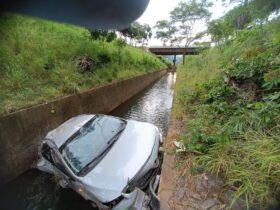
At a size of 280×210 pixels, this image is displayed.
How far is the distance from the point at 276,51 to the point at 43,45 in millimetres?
7284

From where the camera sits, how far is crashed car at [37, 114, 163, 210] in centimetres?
263

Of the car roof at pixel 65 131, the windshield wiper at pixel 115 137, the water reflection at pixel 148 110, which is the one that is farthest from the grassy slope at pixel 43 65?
the windshield wiper at pixel 115 137

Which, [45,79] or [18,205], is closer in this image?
[18,205]

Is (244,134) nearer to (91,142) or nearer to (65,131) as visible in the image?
(91,142)

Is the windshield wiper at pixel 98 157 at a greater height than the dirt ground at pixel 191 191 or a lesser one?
lesser

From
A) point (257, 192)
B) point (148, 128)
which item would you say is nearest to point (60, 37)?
point (148, 128)

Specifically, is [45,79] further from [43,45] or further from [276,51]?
[276,51]

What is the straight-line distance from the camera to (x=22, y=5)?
907mm

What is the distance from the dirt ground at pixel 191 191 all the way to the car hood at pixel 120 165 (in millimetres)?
671

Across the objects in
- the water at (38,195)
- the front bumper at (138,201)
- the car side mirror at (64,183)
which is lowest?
the water at (38,195)

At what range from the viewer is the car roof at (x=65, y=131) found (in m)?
3.58

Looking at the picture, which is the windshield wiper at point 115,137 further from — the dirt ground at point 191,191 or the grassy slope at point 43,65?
the grassy slope at point 43,65

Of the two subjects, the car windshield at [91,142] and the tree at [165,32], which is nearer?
the car windshield at [91,142]

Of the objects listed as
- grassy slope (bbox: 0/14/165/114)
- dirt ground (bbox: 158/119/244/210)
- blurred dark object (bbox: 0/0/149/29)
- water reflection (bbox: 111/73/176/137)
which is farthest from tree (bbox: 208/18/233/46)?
blurred dark object (bbox: 0/0/149/29)
